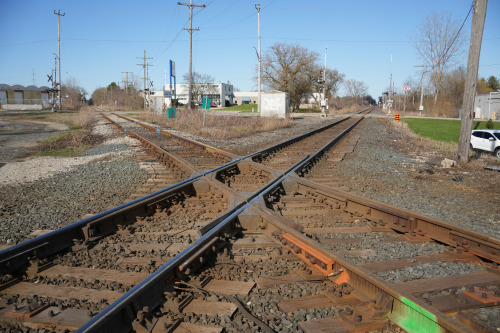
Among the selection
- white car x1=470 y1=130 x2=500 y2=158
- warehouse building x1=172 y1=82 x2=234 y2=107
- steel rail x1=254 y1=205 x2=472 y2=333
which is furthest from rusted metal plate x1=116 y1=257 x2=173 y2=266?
warehouse building x1=172 y1=82 x2=234 y2=107

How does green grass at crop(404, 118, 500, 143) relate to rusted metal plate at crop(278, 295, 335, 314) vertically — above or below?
above

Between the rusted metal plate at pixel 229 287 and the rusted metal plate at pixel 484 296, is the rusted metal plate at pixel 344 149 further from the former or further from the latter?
the rusted metal plate at pixel 229 287

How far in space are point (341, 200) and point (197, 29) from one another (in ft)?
109

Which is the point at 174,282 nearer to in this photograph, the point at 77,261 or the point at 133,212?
the point at 77,261

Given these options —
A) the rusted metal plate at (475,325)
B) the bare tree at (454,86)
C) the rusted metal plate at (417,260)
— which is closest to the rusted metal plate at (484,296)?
the rusted metal plate at (475,325)

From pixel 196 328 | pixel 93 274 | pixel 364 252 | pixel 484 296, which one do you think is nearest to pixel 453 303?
pixel 484 296

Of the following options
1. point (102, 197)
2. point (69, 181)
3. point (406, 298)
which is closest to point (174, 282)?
point (406, 298)

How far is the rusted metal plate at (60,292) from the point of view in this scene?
9.64ft

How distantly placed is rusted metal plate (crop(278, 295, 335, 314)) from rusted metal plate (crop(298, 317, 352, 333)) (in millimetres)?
188

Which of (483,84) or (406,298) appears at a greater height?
(483,84)

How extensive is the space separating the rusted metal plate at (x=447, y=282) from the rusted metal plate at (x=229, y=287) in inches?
50.7

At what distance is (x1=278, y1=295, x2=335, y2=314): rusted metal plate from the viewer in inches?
113

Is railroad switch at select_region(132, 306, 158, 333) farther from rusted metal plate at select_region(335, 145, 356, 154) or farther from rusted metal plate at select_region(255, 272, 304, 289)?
rusted metal plate at select_region(335, 145, 356, 154)

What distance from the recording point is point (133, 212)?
5.12 m
